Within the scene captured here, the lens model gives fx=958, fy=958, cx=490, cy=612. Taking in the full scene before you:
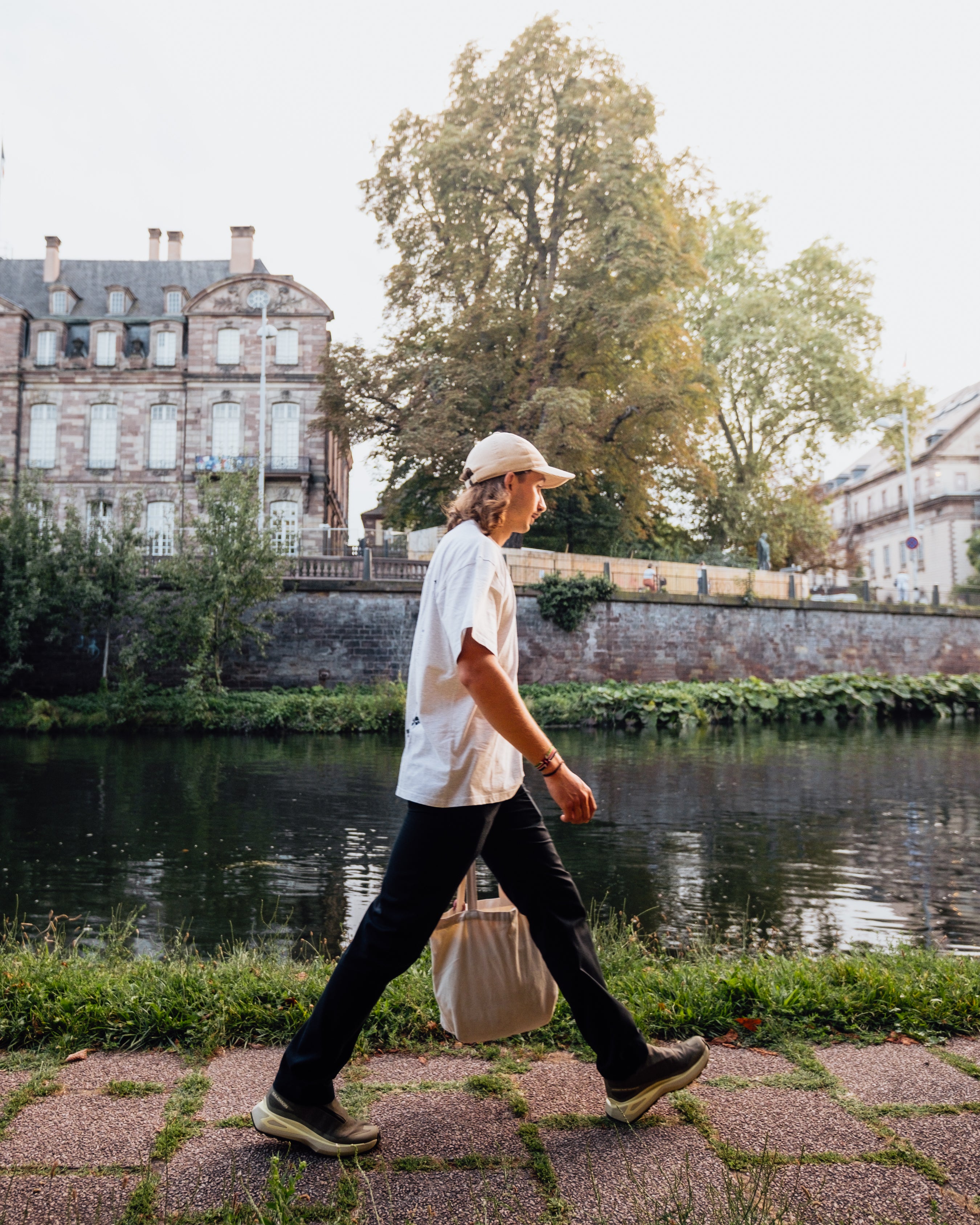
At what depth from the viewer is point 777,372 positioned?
1471 inches

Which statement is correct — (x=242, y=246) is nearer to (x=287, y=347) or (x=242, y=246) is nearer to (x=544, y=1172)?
(x=287, y=347)

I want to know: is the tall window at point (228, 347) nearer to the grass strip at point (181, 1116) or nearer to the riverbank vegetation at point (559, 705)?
the riverbank vegetation at point (559, 705)

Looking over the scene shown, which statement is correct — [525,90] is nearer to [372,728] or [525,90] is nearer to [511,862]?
[372,728]

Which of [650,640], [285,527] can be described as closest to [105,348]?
[285,527]

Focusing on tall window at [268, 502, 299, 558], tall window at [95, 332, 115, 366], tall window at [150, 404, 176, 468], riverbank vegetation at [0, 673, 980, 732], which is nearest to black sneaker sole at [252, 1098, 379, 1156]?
riverbank vegetation at [0, 673, 980, 732]

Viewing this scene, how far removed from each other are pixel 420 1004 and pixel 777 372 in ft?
123

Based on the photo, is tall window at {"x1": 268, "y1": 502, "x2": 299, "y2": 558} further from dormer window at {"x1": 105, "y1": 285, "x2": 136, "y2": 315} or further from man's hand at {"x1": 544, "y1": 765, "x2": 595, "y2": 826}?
man's hand at {"x1": 544, "y1": 765, "x2": 595, "y2": 826}

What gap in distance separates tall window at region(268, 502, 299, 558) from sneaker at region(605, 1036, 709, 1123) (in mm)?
22201

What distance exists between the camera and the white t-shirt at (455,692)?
2.54m

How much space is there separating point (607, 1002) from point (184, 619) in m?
22.1

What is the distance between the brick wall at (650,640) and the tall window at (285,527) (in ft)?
7.04

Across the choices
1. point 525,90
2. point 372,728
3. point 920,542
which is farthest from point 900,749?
point 920,542

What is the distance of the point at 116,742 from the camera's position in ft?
63.7

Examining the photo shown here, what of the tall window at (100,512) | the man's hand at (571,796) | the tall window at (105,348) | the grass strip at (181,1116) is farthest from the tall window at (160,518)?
the man's hand at (571,796)
